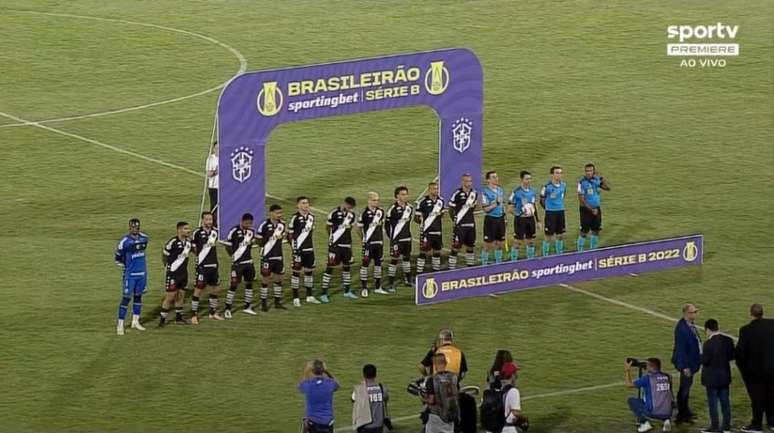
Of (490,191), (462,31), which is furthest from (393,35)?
(490,191)

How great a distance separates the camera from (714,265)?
3222 centimetres

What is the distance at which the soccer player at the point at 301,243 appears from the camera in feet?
95.5

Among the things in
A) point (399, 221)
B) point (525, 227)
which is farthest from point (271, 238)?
point (525, 227)

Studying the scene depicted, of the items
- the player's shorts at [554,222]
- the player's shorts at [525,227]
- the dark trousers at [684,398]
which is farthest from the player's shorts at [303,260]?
the dark trousers at [684,398]

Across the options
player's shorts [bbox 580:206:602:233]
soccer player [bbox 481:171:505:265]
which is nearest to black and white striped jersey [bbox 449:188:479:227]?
soccer player [bbox 481:171:505:265]

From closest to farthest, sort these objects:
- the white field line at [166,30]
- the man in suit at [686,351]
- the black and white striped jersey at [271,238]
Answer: the man in suit at [686,351], the black and white striped jersey at [271,238], the white field line at [166,30]

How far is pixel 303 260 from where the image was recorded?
29359 millimetres

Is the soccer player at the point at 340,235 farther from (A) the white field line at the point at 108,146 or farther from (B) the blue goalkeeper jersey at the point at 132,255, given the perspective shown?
(A) the white field line at the point at 108,146

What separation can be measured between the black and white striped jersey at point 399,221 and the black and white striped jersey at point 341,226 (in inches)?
29.1

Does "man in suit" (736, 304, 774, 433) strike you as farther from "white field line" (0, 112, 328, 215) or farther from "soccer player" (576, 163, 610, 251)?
"white field line" (0, 112, 328, 215)

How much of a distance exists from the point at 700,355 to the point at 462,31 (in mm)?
25376

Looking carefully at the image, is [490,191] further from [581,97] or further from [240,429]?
[581,97]

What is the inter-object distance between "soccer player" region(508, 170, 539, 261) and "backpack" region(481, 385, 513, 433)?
9401 mm

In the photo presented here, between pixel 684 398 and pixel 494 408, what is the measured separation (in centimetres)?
357
